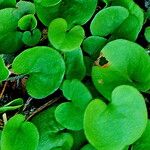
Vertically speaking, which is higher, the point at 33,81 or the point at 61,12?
the point at 61,12

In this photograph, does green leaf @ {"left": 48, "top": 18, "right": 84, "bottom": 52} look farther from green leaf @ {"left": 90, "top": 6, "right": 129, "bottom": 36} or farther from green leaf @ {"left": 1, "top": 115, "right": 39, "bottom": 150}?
green leaf @ {"left": 1, "top": 115, "right": 39, "bottom": 150}

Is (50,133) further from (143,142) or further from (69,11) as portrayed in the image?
(69,11)

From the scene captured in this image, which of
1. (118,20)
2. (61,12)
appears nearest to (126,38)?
(118,20)

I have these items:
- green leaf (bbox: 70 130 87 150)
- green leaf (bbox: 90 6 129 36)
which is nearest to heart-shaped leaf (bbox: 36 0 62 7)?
green leaf (bbox: 90 6 129 36)

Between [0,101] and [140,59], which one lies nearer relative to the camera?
[140,59]

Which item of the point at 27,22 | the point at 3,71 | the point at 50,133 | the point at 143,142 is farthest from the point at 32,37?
the point at 143,142

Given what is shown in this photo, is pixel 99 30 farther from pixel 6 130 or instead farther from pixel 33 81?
pixel 6 130
